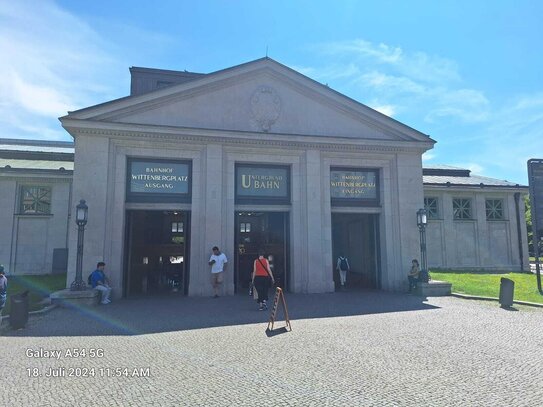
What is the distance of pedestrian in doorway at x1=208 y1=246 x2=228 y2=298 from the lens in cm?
1538

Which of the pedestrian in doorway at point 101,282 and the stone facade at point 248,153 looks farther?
the stone facade at point 248,153

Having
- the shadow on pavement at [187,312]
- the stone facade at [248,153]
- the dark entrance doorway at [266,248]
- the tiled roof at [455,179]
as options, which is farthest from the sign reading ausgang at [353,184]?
the tiled roof at [455,179]

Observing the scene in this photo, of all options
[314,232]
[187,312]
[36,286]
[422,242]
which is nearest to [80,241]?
[187,312]

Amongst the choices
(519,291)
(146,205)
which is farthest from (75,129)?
(519,291)

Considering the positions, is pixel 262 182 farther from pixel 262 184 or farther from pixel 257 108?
pixel 257 108

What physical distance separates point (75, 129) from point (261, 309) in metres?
10.2

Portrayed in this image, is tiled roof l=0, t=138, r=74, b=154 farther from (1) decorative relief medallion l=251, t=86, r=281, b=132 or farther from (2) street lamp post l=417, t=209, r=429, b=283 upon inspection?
(2) street lamp post l=417, t=209, r=429, b=283

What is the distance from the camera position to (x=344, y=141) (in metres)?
17.9

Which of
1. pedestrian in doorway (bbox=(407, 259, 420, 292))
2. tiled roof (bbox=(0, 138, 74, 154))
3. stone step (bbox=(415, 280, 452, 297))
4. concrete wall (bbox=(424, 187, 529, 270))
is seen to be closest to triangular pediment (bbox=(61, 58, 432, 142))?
pedestrian in doorway (bbox=(407, 259, 420, 292))

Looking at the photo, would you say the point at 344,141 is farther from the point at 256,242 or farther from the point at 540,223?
the point at 540,223

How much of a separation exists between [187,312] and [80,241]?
202 inches

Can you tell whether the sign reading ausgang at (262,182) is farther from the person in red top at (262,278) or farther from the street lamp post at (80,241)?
the street lamp post at (80,241)

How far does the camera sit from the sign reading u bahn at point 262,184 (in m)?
17.2

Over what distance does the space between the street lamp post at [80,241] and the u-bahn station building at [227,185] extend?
93cm
